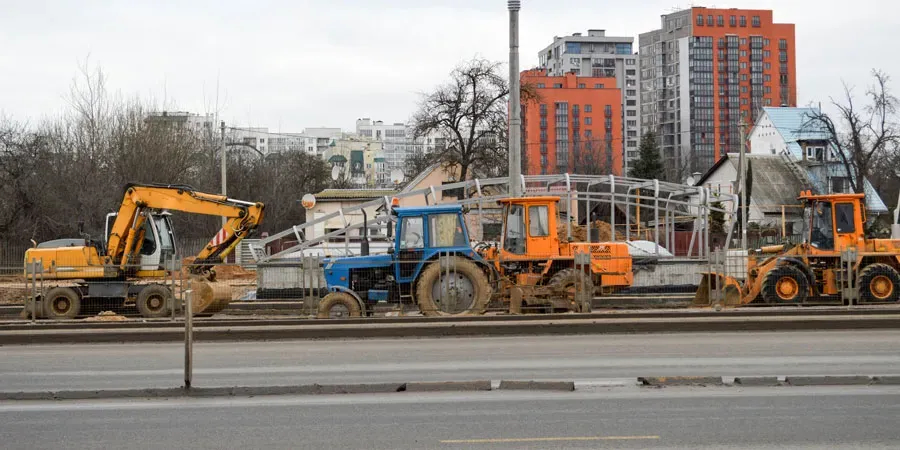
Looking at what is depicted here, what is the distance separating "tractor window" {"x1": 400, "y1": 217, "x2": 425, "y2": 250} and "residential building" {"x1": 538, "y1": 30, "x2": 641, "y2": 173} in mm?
138799

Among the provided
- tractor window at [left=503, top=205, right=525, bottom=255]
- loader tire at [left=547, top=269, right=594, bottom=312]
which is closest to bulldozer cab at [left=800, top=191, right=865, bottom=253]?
loader tire at [left=547, top=269, right=594, bottom=312]

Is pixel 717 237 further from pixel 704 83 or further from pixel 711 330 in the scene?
pixel 704 83

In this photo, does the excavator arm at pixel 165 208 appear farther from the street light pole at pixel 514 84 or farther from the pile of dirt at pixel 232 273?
the street light pole at pixel 514 84

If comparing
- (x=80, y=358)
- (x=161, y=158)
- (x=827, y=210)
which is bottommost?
(x=80, y=358)

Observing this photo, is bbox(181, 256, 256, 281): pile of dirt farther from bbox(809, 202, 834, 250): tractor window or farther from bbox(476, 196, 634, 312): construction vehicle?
bbox(809, 202, 834, 250): tractor window

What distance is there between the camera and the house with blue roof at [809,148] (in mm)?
69250

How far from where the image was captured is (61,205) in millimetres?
50750

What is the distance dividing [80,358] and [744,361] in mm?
11637

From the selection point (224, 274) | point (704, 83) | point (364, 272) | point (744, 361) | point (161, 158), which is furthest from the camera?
point (704, 83)

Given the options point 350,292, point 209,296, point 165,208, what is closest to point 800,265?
point 350,292

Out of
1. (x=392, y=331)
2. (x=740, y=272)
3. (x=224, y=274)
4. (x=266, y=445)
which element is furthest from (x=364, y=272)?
(x=266, y=445)

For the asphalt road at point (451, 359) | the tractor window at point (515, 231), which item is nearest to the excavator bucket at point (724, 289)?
the asphalt road at point (451, 359)

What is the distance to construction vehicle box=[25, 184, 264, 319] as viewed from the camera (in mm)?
24938

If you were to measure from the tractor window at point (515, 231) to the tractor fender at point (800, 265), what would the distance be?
6.56 meters
